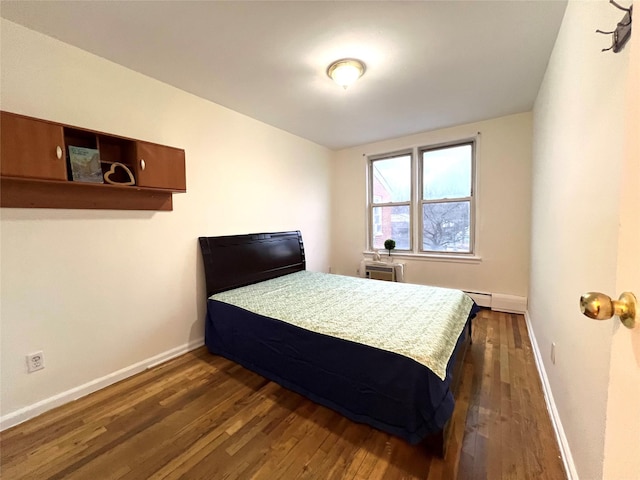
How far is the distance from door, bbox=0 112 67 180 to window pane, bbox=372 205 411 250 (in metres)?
3.80

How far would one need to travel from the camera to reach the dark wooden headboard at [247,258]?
2.69 m

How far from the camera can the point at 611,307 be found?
0.53 m

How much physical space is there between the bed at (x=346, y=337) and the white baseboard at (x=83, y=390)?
355 mm

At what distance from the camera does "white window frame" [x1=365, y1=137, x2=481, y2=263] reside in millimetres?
3625

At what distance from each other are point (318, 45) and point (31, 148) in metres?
1.91

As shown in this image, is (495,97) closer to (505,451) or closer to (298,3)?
(298,3)

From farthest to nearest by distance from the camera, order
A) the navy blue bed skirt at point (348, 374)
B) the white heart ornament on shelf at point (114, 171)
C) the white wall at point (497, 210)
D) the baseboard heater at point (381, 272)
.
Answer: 1. the baseboard heater at point (381, 272)
2. the white wall at point (497, 210)
3. the white heart ornament on shelf at point (114, 171)
4. the navy blue bed skirt at point (348, 374)

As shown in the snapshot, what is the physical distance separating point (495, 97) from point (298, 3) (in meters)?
2.30

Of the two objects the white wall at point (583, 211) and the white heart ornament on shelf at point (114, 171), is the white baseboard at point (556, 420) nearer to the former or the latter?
the white wall at point (583, 211)

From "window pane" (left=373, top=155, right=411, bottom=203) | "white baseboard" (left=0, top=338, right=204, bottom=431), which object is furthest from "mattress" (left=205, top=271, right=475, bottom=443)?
"window pane" (left=373, top=155, right=411, bottom=203)

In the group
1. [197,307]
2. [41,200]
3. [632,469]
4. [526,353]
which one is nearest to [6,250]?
[41,200]

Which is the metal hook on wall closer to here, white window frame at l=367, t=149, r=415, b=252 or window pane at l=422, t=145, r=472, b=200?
window pane at l=422, t=145, r=472, b=200

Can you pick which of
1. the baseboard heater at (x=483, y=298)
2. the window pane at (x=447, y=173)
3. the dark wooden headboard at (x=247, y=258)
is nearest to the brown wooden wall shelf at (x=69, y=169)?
the dark wooden headboard at (x=247, y=258)

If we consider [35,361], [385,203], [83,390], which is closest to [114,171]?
[35,361]
